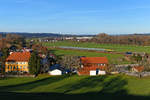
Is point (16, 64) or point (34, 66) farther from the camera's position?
point (16, 64)

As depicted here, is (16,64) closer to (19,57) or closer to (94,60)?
(19,57)

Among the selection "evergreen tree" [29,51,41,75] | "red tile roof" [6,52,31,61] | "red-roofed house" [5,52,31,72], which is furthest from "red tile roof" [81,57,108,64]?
"red-roofed house" [5,52,31,72]

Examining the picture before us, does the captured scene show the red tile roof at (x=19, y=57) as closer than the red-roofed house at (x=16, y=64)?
No

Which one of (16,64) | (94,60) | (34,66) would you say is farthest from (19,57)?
(94,60)

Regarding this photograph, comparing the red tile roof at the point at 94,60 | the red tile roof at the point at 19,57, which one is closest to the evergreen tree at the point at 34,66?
the red tile roof at the point at 19,57

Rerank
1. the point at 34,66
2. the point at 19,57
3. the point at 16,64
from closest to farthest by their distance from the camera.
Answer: the point at 34,66 < the point at 16,64 < the point at 19,57

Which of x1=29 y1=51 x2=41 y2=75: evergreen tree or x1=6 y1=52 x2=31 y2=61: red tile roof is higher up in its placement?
x1=6 y1=52 x2=31 y2=61: red tile roof

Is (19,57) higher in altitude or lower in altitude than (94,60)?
higher

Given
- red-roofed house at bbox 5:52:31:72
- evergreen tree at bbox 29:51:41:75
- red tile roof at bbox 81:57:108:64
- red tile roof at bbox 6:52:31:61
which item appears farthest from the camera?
red tile roof at bbox 81:57:108:64

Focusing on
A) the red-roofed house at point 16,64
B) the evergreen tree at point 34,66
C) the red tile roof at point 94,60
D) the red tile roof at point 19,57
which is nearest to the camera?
the evergreen tree at point 34,66

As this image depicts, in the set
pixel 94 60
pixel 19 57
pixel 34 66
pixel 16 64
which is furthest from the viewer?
pixel 94 60

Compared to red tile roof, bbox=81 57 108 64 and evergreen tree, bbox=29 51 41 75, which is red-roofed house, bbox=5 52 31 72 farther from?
red tile roof, bbox=81 57 108 64

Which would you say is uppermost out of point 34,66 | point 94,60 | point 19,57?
point 19,57

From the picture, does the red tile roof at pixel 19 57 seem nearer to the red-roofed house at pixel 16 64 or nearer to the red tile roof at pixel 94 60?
the red-roofed house at pixel 16 64
